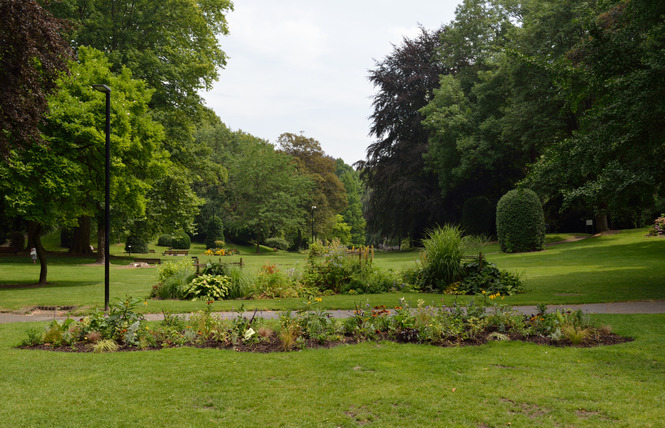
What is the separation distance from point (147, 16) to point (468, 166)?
21.6 m

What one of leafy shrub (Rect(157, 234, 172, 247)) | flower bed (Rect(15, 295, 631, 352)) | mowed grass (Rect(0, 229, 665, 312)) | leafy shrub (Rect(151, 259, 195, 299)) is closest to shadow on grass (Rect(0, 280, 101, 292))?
mowed grass (Rect(0, 229, 665, 312))

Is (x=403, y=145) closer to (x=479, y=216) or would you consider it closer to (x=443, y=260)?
(x=479, y=216)

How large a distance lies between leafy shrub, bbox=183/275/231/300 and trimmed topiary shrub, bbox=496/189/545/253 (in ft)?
55.2

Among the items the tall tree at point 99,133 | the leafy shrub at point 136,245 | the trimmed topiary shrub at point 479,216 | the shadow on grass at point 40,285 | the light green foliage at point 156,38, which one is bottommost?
the shadow on grass at point 40,285

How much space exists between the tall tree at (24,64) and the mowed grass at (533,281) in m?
4.27

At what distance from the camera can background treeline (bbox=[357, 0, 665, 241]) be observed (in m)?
10.9

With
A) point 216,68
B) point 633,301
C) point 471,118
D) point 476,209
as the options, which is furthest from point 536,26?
point 633,301

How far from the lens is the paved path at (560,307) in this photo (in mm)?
8992

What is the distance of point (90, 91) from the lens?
1475 cm

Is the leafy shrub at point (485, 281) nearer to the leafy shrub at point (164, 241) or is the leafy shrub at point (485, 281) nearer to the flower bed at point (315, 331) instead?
the flower bed at point (315, 331)

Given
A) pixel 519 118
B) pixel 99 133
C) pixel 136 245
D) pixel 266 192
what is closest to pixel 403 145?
pixel 519 118

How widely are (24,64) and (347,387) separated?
10563 millimetres

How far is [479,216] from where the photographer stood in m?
33.8

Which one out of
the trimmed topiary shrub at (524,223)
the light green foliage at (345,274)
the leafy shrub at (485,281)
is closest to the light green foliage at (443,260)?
the leafy shrub at (485,281)
